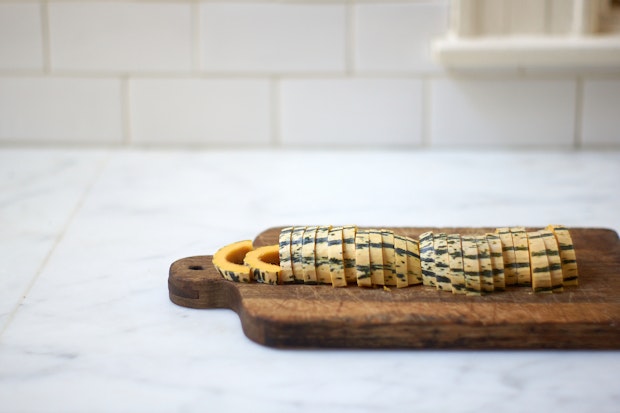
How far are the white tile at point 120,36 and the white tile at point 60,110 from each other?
→ 4 cm

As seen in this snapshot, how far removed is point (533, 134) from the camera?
5.40 ft

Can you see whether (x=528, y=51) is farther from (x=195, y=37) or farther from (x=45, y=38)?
(x=45, y=38)

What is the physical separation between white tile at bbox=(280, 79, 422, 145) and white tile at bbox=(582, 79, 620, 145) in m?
0.30

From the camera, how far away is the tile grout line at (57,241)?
3.15 feet

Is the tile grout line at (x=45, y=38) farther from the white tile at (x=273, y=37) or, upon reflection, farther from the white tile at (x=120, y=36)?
the white tile at (x=273, y=37)

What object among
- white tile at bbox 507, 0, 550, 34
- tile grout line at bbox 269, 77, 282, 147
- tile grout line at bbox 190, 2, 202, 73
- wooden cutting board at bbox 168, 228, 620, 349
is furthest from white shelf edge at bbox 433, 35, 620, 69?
wooden cutting board at bbox 168, 228, 620, 349

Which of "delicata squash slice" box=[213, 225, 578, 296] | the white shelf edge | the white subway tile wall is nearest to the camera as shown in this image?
"delicata squash slice" box=[213, 225, 578, 296]

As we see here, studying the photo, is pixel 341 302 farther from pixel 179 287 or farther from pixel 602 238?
pixel 602 238

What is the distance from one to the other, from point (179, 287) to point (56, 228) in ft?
1.19

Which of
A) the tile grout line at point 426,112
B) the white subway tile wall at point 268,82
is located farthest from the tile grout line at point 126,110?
the tile grout line at point 426,112

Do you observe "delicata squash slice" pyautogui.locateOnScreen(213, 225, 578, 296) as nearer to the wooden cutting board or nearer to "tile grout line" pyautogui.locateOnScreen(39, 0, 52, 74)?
the wooden cutting board

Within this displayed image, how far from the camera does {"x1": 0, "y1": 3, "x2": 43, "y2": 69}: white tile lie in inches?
64.4

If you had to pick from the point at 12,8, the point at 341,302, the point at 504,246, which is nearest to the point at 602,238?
the point at 504,246

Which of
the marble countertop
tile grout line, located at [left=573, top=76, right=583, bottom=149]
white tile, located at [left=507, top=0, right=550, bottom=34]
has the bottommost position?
the marble countertop
